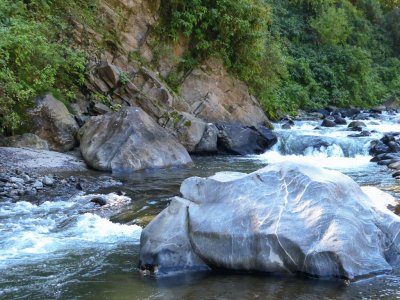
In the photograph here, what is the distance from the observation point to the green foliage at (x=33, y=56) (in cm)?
1315

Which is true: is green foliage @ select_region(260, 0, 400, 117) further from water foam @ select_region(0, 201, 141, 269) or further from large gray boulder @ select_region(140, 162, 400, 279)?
large gray boulder @ select_region(140, 162, 400, 279)

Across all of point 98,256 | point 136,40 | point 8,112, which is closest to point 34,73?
point 8,112

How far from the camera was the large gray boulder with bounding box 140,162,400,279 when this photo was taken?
5.75 metres

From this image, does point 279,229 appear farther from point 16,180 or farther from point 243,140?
point 243,140

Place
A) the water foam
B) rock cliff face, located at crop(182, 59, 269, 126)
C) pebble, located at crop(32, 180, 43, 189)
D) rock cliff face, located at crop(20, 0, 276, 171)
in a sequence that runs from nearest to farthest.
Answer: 1. the water foam
2. pebble, located at crop(32, 180, 43, 189)
3. rock cliff face, located at crop(20, 0, 276, 171)
4. rock cliff face, located at crop(182, 59, 269, 126)

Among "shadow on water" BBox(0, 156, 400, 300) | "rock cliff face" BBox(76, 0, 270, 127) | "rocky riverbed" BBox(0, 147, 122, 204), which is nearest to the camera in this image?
"shadow on water" BBox(0, 156, 400, 300)

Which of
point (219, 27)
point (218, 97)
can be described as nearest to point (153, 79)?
point (218, 97)

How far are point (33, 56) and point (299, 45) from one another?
2452cm

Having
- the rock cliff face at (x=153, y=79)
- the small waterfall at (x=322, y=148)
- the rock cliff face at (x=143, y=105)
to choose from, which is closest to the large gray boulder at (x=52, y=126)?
the rock cliff face at (x=143, y=105)

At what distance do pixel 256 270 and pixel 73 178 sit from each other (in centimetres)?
676

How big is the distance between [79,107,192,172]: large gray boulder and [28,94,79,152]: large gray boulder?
1.42ft

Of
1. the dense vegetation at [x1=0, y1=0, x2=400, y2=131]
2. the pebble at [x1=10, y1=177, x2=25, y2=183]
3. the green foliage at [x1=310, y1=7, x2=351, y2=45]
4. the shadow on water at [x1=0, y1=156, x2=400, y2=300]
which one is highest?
the green foliage at [x1=310, y1=7, x2=351, y2=45]

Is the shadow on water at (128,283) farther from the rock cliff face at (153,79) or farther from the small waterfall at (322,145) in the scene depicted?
the small waterfall at (322,145)

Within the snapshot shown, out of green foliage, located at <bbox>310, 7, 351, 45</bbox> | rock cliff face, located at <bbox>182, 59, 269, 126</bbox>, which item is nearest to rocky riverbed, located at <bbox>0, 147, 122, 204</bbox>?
rock cliff face, located at <bbox>182, 59, 269, 126</bbox>
